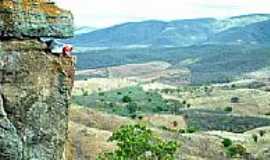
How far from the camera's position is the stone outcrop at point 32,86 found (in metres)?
13.6

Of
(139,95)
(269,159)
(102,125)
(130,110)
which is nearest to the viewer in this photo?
(269,159)

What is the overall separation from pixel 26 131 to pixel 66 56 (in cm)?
172

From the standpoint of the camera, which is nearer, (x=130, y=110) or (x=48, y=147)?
(x=48, y=147)

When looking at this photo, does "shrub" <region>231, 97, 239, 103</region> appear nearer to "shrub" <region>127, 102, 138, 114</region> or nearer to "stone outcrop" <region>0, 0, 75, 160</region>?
"shrub" <region>127, 102, 138, 114</region>

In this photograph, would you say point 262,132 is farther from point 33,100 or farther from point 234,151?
point 33,100

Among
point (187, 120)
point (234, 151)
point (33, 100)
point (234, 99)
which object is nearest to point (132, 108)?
point (187, 120)

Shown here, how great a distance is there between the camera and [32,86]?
45.6 feet

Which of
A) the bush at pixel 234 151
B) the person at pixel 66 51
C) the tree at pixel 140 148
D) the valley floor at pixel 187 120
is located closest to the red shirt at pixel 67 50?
the person at pixel 66 51

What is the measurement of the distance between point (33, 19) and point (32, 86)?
1.31 metres

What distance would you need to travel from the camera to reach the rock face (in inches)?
535

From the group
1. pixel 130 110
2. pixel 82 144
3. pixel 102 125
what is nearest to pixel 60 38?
pixel 82 144

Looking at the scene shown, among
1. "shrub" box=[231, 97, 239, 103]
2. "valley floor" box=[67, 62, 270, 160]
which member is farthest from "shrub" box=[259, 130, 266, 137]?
"shrub" box=[231, 97, 239, 103]

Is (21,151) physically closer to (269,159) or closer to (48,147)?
(48,147)

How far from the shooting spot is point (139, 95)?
190m
